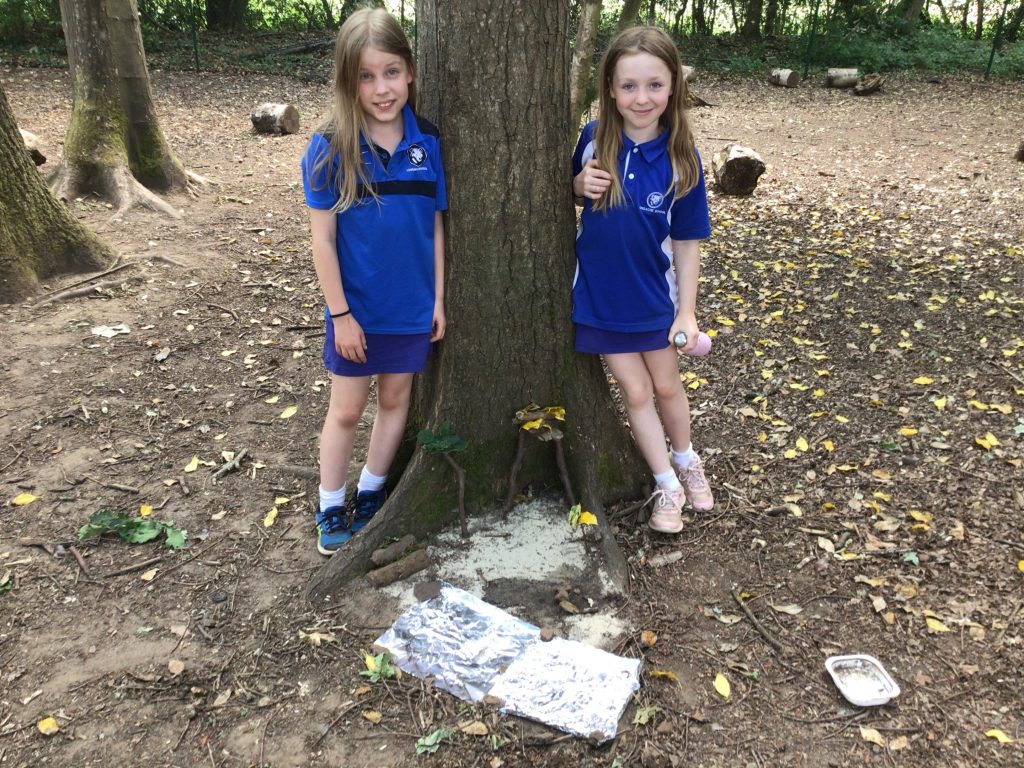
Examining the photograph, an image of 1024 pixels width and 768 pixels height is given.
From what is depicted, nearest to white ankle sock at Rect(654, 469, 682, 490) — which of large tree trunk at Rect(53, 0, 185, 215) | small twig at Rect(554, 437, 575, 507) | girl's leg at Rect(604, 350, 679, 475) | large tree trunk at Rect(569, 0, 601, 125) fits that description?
girl's leg at Rect(604, 350, 679, 475)

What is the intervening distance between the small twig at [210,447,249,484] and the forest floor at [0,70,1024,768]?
33 millimetres

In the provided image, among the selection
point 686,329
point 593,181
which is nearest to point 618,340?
point 686,329

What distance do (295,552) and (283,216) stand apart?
4846 mm

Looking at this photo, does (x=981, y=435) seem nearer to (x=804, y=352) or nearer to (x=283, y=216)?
(x=804, y=352)

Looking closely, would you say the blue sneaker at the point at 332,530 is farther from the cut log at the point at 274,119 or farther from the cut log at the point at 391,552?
the cut log at the point at 274,119

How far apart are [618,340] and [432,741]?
146 cm

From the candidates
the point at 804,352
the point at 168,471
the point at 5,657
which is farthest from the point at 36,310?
the point at 804,352

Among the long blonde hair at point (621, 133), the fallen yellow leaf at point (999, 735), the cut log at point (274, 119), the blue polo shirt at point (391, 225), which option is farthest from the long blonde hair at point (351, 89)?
the cut log at point (274, 119)

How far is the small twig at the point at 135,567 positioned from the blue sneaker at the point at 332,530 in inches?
23.9

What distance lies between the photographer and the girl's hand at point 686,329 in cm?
273

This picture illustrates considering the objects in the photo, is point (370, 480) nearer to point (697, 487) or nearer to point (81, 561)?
point (81, 561)

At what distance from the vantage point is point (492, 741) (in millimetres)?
2188

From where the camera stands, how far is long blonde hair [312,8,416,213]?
91.0 inches

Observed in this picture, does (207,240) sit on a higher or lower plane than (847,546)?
higher
